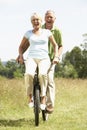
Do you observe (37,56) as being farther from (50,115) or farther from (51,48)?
(50,115)

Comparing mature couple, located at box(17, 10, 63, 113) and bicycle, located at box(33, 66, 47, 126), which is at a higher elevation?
mature couple, located at box(17, 10, 63, 113)

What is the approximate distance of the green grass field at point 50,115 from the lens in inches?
339

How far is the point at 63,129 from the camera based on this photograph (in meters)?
8.21

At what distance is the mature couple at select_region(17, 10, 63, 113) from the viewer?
8.35 meters

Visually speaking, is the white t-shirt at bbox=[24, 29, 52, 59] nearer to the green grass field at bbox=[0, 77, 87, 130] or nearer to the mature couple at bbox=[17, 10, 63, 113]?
the mature couple at bbox=[17, 10, 63, 113]

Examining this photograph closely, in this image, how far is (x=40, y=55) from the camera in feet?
27.7

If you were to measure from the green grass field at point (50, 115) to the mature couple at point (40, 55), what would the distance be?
1.47 feet

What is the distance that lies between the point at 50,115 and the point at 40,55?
2217 millimetres

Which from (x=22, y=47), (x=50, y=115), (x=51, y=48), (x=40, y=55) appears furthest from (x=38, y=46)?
(x=50, y=115)

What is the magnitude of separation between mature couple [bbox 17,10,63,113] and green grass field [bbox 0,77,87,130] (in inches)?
17.6

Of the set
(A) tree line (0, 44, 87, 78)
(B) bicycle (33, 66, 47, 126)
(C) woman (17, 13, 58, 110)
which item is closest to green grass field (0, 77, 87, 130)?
(B) bicycle (33, 66, 47, 126)

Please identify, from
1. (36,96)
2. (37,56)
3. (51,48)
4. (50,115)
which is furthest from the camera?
(50,115)

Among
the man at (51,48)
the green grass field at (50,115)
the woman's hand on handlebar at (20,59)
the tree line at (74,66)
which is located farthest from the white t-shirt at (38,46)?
the tree line at (74,66)

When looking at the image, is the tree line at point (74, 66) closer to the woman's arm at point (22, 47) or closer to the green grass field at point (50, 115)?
the green grass field at point (50, 115)
